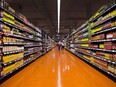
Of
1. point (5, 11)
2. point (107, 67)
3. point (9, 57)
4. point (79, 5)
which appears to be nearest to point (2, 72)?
point (9, 57)

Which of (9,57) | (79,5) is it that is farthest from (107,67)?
(79,5)

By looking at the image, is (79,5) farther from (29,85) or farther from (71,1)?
(29,85)

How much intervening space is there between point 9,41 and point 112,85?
3.38 meters

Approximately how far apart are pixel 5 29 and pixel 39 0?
710 cm

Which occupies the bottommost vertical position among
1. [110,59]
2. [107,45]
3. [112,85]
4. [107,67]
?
[112,85]

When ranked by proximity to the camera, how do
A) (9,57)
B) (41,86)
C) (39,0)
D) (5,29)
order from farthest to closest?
(39,0) → (9,57) → (5,29) → (41,86)

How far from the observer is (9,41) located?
4.24 meters

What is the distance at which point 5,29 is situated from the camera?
3.91 m

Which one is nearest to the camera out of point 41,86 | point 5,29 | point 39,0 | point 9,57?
point 41,86

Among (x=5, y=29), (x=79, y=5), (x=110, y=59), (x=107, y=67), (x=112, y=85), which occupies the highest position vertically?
(x=79, y=5)

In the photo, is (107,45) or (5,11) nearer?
(5,11)

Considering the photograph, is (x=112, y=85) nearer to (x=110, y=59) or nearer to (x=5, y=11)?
(x=110, y=59)

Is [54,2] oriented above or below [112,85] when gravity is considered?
above

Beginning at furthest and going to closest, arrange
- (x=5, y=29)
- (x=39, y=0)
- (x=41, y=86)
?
1. (x=39, y=0)
2. (x=5, y=29)
3. (x=41, y=86)
